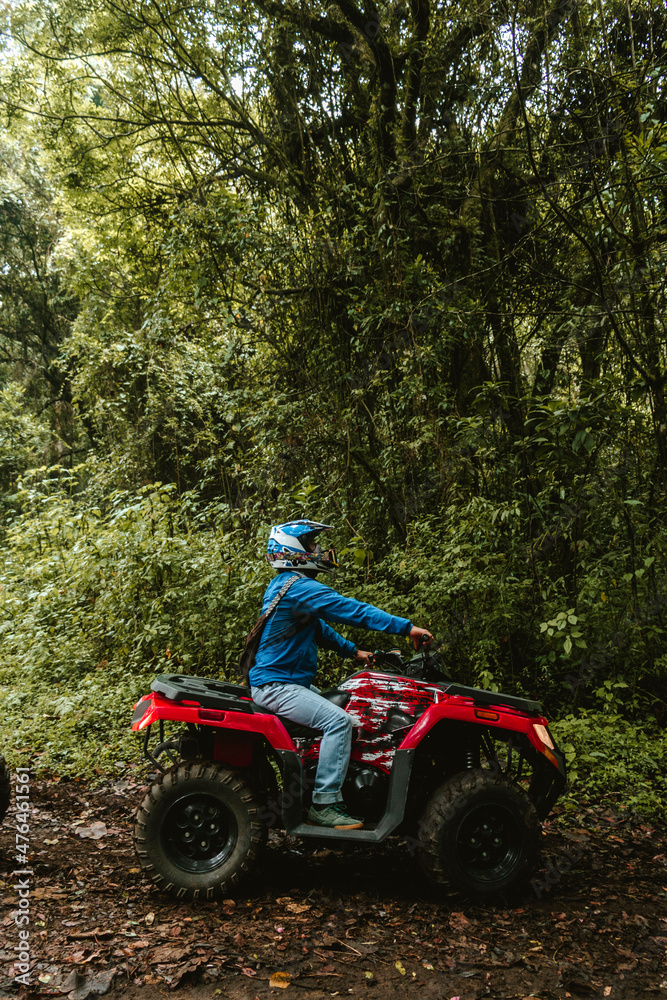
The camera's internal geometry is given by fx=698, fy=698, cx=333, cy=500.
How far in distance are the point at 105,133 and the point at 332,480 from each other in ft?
23.5

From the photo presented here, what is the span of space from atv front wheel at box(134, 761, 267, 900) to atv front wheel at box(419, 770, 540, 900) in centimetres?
91

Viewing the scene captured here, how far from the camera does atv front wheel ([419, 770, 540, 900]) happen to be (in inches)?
142

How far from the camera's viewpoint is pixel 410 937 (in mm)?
3311

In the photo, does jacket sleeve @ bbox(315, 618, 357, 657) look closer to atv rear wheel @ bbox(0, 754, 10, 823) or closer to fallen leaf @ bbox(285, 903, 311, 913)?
fallen leaf @ bbox(285, 903, 311, 913)

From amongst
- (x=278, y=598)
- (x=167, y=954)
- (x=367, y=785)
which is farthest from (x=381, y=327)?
(x=167, y=954)

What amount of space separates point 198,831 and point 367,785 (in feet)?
3.03

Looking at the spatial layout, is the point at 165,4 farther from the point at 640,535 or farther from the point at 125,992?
the point at 125,992

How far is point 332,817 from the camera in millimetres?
3688

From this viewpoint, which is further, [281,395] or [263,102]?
[263,102]

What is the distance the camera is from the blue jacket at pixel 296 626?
3.80m

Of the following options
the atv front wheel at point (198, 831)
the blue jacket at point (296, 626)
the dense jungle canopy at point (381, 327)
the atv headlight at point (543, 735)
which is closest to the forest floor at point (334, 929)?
the atv front wheel at point (198, 831)

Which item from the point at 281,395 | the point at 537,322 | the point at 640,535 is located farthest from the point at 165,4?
the point at 640,535

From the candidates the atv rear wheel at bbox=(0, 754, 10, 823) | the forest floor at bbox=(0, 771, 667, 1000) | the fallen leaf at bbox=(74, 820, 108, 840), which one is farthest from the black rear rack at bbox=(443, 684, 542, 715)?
the atv rear wheel at bbox=(0, 754, 10, 823)

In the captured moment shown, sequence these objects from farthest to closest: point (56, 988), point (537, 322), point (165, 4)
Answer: point (165, 4) < point (537, 322) < point (56, 988)
